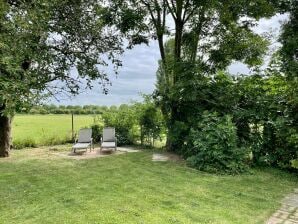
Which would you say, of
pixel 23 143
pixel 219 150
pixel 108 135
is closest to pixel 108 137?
pixel 108 135

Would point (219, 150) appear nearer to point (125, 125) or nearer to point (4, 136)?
point (125, 125)

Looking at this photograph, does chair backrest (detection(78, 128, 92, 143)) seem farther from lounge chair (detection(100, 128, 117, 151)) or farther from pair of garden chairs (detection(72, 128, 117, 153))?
lounge chair (detection(100, 128, 117, 151))

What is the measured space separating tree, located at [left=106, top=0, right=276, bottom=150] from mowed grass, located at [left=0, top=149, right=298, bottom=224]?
293cm

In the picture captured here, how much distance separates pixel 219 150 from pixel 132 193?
3.20 m

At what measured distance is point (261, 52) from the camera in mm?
11680

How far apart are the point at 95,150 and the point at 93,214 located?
7.43 metres

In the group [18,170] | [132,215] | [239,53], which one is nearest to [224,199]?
[132,215]

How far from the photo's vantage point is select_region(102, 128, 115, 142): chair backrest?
12.9m

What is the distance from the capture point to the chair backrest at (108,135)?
1291cm

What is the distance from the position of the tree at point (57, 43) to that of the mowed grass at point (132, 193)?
5.99 ft

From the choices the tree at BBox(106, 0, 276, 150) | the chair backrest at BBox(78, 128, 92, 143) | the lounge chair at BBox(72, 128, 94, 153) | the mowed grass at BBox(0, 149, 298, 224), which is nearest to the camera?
the mowed grass at BBox(0, 149, 298, 224)

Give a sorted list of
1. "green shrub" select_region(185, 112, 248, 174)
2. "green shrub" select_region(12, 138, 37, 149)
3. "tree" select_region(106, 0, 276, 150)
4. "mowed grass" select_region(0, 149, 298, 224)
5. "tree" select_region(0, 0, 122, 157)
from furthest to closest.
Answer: "green shrub" select_region(12, 138, 37, 149), "tree" select_region(106, 0, 276, 150), "green shrub" select_region(185, 112, 248, 174), "tree" select_region(0, 0, 122, 157), "mowed grass" select_region(0, 149, 298, 224)

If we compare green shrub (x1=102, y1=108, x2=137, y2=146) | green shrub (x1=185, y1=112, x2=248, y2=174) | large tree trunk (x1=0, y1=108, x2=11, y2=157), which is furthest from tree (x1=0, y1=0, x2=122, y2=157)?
green shrub (x1=185, y1=112, x2=248, y2=174)

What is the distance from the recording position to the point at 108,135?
13.0 metres
